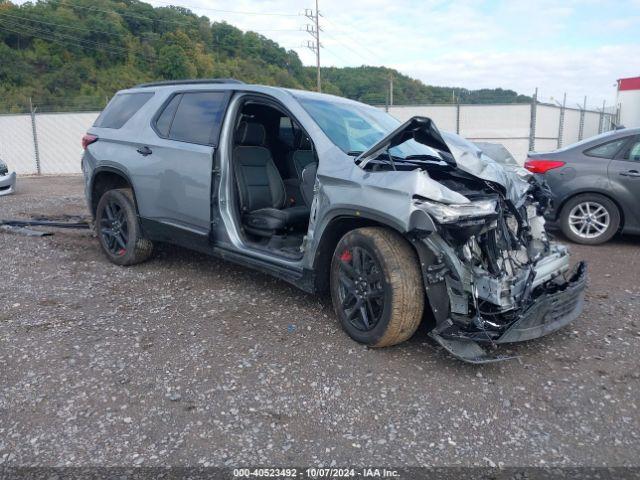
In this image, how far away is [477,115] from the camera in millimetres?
16125

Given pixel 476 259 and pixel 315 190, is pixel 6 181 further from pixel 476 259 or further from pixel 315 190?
pixel 476 259

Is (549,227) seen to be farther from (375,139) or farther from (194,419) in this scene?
(194,419)

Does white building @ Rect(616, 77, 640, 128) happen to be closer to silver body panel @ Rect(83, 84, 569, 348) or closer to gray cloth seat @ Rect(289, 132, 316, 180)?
gray cloth seat @ Rect(289, 132, 316, 180)

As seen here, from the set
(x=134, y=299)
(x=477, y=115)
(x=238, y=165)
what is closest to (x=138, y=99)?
(x=238, y=165)

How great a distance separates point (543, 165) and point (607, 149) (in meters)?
0.76

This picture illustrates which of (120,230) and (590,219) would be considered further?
(590,219)

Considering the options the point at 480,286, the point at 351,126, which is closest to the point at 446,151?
the point at 480,286

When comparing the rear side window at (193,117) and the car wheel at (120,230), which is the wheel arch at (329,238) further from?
the car wheel at (120,230)

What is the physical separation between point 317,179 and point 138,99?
2.74 m

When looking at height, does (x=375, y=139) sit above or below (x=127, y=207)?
above

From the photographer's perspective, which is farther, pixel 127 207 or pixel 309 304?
pixel 127 207

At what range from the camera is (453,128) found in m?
16.3

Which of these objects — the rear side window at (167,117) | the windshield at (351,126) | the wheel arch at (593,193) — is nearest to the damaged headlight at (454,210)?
the windshield at (351,126)

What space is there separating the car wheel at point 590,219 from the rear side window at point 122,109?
5.28 metres
